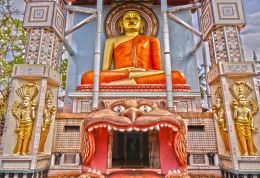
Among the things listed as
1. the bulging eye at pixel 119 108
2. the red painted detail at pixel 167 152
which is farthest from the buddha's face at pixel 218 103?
the bulging eye at pixel 119 108

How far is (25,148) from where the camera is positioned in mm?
4297

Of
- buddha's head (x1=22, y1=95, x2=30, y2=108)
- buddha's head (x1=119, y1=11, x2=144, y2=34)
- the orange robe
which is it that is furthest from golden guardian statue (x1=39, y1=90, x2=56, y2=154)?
buddha's head (x1=119, y1=11, x2=144, y2=34)

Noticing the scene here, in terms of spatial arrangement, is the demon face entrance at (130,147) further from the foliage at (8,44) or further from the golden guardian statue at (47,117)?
the foliage at (8,44)

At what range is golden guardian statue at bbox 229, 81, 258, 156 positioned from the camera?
13.7ft

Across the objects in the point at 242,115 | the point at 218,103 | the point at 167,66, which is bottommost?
the point at 242,115

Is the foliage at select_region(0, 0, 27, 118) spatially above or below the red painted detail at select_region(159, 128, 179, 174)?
above

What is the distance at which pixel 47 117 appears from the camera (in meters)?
4.69

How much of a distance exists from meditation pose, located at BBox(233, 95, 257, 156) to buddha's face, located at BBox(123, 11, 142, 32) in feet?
19.1

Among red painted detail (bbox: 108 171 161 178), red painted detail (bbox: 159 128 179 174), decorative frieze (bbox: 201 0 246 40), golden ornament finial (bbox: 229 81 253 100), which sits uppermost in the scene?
decorative frieze (bbox: 201 0 246 40)

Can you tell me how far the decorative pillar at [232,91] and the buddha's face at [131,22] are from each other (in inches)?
151

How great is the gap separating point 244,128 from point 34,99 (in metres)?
4.52

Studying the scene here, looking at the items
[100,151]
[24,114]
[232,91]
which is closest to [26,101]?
[24,114]

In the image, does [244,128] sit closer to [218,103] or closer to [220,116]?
[220,116]

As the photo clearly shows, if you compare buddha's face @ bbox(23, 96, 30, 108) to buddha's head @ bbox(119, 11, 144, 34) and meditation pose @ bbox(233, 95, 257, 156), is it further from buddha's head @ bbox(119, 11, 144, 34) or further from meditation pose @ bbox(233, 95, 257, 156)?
buddha's head @ bbox(119, 11, 144, 34)
